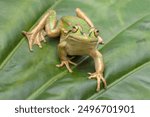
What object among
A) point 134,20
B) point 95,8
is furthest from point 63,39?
point 134,20

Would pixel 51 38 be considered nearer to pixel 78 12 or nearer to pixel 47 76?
pixel 78 12

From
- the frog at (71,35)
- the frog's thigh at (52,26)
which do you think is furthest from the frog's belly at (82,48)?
the frog's thigh at (52,26)

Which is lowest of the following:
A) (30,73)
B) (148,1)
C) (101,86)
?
(101,86)

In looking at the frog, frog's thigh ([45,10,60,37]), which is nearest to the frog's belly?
the frog

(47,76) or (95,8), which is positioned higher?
(95,8)

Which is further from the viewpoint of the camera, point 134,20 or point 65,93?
point 134,20

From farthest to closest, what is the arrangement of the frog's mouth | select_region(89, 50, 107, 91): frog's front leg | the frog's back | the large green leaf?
the frog's back
the frog's mouth
select_region(89, 50, 107, 91): frog's front leg
the large green leaf

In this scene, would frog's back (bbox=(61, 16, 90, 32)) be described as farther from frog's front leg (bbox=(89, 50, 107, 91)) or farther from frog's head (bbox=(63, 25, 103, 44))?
frog's front leg (bbox=(89, 50, 107, 91))

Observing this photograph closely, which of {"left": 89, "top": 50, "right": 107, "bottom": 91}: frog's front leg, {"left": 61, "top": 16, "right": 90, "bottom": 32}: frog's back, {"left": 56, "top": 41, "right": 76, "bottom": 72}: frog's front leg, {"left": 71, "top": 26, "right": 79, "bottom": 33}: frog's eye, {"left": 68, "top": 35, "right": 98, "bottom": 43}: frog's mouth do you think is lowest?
{"left": 89, "top": 50, "right": 107, "bottom": 91}: frog's front leg
